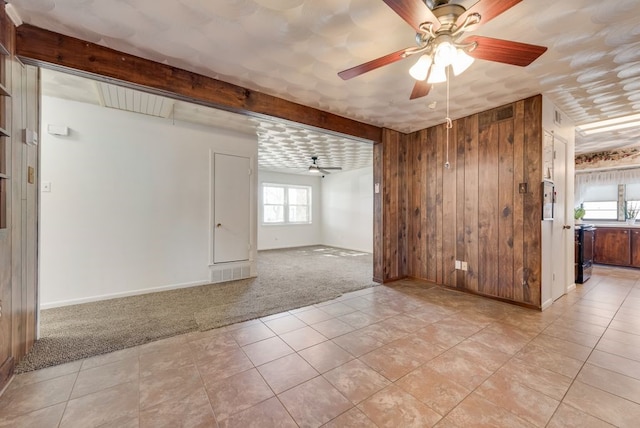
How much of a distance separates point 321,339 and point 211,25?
2711mm

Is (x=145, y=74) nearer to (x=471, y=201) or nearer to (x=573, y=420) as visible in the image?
(x=573, y=420)

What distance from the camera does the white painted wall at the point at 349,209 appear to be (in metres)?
7.86

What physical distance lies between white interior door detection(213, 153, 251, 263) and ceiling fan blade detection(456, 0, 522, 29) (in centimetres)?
372

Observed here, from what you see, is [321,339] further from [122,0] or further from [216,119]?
[216,119]

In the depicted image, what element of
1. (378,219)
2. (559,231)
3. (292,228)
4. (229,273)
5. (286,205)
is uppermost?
(286,205)

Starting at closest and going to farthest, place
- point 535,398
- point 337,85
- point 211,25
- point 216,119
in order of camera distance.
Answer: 1. point 535,398
2. point 211,25
3. point 337,85
4. point 216,119

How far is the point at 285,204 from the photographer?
867 cm

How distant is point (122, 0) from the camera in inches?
66.7

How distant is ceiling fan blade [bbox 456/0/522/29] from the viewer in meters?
1.29

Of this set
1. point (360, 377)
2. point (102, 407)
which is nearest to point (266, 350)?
point (360, 377)

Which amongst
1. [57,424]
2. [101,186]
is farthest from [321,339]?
[101,186]

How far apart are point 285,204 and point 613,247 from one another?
807 centimetres

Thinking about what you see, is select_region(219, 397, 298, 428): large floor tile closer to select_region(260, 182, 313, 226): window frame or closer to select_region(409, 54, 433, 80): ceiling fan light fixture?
select_region(409, 54, 433, 80): ceiling fan light fixture

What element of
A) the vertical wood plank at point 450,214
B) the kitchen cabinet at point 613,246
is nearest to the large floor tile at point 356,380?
the vertical wood plank at point 450,214
